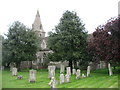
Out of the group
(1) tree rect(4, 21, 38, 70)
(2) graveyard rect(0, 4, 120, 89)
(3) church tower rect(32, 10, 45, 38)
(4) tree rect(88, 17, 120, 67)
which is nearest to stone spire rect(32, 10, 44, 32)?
(3) church tower rect(32, 10, 45, 38)

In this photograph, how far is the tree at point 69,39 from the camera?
29.3m

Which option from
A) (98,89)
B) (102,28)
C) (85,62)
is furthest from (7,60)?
(98,89)

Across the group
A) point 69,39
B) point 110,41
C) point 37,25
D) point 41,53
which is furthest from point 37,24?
point 110,41

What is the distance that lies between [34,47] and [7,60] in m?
5.90

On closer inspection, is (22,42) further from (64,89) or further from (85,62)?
(64,89)

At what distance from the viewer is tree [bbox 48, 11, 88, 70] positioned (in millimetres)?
29312

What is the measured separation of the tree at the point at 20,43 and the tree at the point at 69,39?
275 inches

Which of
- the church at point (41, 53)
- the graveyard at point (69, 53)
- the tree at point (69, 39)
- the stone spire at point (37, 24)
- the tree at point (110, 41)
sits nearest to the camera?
the graveyard at point (69, 53)

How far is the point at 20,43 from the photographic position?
3709cm

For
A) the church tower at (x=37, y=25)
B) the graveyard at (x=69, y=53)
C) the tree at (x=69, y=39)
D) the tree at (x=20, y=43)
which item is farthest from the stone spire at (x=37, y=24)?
the tree at (x=69, y=39)

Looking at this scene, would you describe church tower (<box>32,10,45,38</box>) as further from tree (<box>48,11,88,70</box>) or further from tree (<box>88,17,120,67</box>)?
tree (<box>88,17,120,67</box>)

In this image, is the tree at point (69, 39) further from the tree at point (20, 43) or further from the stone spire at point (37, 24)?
the stone spire at point (37, 24)

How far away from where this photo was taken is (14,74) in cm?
2616

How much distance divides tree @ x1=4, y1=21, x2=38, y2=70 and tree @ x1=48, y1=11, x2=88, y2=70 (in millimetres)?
6994
